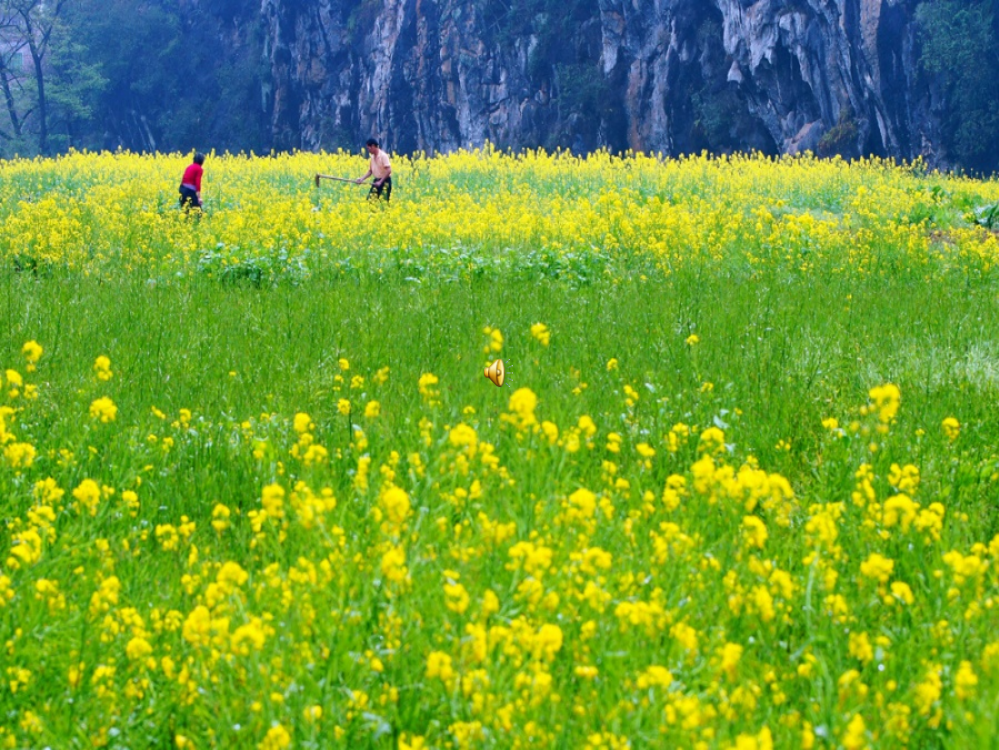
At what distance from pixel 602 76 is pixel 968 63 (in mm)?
11288

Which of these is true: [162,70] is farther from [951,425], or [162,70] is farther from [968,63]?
[951,425]

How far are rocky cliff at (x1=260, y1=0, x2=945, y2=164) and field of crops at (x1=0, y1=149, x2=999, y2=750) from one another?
1812 centimetres

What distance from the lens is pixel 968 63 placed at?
23.7 metres

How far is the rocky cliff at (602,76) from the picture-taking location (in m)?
25.2

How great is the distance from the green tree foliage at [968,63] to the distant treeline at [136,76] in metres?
28.6

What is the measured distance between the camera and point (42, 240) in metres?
10.1

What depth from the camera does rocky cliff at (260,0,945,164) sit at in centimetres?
2516

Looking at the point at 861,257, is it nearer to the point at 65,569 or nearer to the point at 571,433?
the point at 571,433

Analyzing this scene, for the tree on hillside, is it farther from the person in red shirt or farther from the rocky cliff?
the person in red shirt

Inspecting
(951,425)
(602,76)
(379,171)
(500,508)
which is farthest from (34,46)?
(951,425)

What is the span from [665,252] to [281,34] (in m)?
35.8

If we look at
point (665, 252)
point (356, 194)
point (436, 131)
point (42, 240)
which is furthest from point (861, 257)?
point (436, 131)

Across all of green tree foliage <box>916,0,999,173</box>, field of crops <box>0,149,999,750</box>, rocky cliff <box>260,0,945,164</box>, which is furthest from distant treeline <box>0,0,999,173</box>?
field of crops <box>0,149,999,750</box>

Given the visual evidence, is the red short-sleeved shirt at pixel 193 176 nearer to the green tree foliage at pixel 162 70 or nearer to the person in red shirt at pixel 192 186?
the person in red shirt at pixel 192 186
